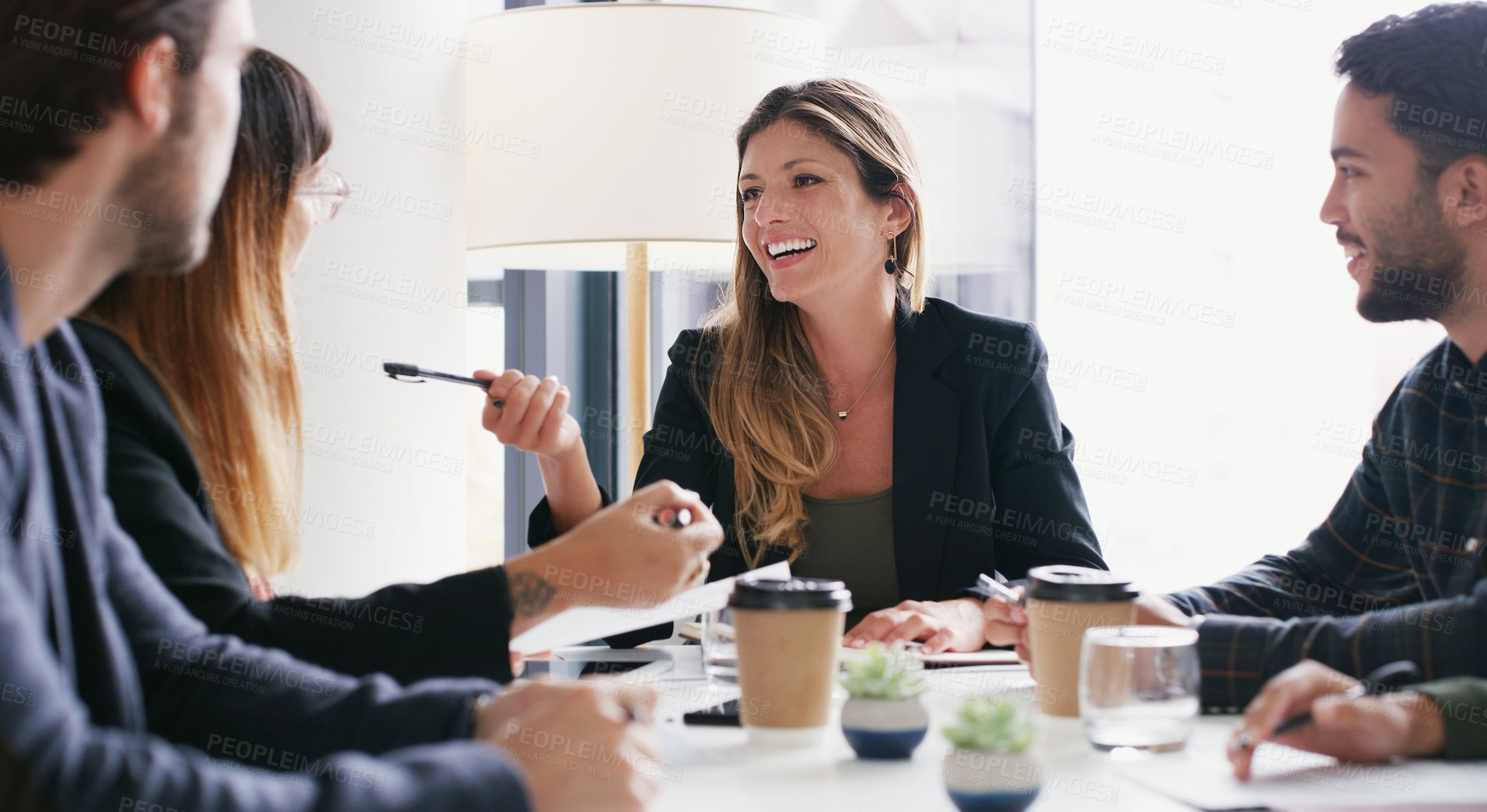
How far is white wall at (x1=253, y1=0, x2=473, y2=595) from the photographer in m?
2.13

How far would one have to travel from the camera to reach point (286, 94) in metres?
1.28

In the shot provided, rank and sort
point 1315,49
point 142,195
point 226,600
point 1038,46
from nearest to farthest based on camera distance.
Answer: point 142,195, point 226,600, point 1315,49, point 1038,46

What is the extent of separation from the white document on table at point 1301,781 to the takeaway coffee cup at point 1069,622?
156 millimetres

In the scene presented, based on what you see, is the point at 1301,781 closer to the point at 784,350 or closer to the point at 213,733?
the point at 213,733

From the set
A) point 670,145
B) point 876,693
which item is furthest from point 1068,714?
point 670,145

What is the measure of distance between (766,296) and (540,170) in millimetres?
509

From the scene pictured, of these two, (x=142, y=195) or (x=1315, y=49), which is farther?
(x=1315, y=49)

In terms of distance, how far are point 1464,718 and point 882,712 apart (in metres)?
0.46

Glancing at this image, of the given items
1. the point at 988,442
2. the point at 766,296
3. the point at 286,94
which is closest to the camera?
the point at 286,94

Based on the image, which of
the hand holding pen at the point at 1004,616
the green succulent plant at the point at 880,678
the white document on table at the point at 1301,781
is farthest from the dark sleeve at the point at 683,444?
the white document on table at the point at 1301,781

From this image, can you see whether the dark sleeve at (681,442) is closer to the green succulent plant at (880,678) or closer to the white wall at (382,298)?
the white wall at (382,298)

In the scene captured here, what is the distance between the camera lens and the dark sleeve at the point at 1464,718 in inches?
37.3

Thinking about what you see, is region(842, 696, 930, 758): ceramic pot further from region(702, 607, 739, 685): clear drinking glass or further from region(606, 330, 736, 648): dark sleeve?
region(606, 330, 736, 648): dark sleeve

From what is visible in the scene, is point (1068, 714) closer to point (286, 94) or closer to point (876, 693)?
point (876, 693)
